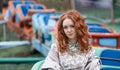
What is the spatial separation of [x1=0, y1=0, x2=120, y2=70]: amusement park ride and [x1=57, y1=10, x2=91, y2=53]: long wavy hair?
451 mm

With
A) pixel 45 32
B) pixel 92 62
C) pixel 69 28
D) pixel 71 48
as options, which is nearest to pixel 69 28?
pixel 69 28

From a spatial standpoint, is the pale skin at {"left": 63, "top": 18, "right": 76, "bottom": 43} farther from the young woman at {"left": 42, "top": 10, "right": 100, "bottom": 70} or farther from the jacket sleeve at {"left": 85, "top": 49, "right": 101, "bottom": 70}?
the jacket sleeve at {"left": 85, "top": 49, "right": 101, "bottom": 70}

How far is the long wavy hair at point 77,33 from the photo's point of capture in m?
2.09

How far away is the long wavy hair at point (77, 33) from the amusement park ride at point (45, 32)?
0.45 meters

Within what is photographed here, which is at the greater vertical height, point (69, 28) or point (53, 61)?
point (69, 28)

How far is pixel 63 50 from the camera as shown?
6.94ft

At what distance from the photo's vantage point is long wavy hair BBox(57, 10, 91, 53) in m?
2.09

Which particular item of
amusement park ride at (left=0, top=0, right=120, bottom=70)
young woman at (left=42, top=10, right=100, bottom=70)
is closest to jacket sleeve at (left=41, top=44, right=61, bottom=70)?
young woman at (left=42, top=10, right=100, bottom=70)

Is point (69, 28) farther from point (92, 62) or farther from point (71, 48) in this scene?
point (92, 62)

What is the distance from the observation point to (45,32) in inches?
219

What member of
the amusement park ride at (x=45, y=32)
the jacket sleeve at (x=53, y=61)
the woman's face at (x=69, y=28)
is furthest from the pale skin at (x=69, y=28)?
the amusement park ride at (x=45, y=32)

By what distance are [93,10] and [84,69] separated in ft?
27.8

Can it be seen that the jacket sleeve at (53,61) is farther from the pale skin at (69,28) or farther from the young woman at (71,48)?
the pale skin at (69,28)

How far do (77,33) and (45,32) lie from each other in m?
3.47
